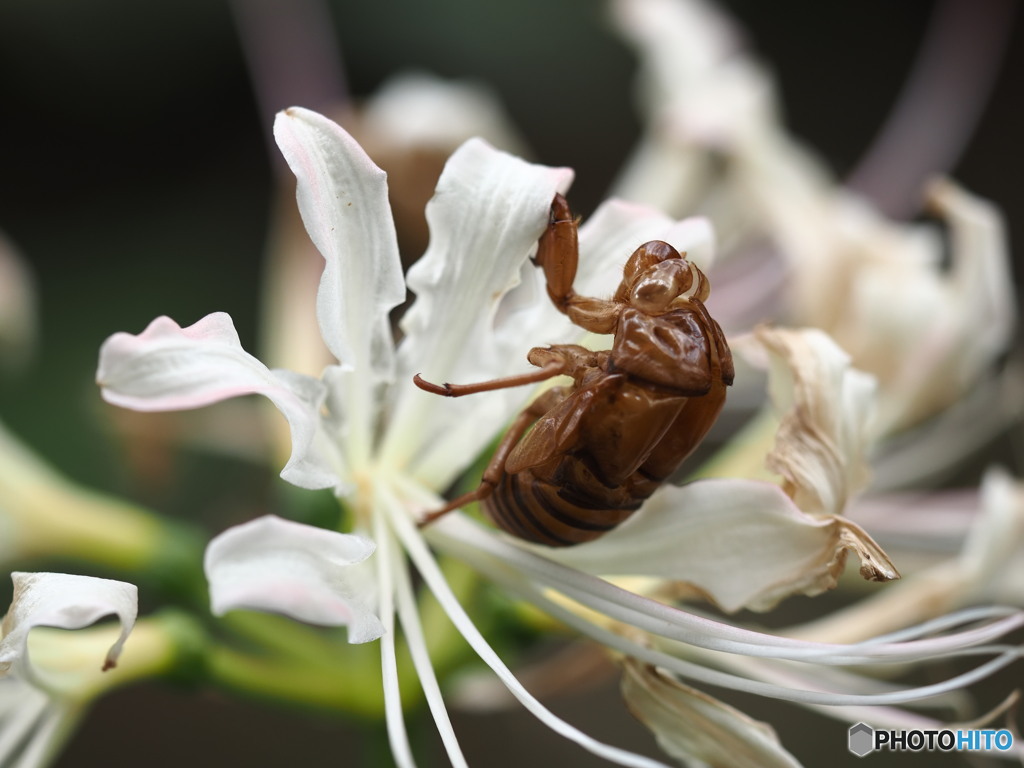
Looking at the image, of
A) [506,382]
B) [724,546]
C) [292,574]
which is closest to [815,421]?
[724,546]

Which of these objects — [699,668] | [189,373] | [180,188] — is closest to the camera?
[189,373]

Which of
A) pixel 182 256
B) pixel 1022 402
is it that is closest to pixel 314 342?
pixel 1022 402

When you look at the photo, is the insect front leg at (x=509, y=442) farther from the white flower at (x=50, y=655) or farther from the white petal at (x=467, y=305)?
the white flower at (x=50, y=655)

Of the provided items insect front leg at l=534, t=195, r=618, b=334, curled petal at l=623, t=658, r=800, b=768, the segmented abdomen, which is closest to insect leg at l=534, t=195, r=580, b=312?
insect front leg at l=534, t=195, r=618, b=334

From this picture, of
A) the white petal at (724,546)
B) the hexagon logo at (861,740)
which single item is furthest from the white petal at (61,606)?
the hexagon logo at (861,740)

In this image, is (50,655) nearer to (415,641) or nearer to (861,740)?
(415,641)

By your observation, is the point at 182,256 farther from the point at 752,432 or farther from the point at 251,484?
the point at 752,432
